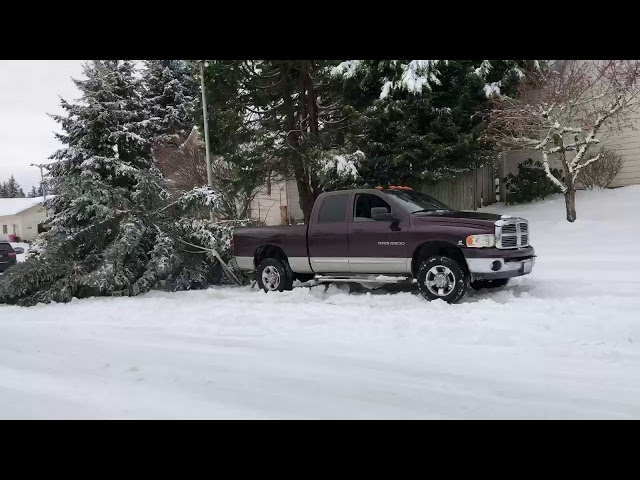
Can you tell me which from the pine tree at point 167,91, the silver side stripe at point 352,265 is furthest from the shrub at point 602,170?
the pine tree at point 167,91

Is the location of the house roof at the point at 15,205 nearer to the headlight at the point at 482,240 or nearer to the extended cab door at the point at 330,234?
the extended cab door at the point at 330,234

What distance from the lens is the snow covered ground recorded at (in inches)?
161

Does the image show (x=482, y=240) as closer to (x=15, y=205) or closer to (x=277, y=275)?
(x=277, y=275)

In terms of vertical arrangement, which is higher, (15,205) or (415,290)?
(15,205)

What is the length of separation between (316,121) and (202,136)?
185 inches

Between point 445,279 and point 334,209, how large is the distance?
8.26 ft

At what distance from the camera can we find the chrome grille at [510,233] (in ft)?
25.8

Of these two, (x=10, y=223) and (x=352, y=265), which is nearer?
(x=352, y=265)

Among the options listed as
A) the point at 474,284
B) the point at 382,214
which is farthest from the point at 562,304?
the point at 382,214

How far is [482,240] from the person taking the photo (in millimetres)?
7832

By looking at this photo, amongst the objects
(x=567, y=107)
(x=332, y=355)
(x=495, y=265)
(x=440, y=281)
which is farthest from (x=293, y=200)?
(x=332, y=355)

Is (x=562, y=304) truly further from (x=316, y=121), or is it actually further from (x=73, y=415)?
(x=316, y=121)

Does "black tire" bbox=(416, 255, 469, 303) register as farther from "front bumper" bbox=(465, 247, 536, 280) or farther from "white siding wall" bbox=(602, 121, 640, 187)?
"white siding wall" bbox=(602, 121, 640, 187)

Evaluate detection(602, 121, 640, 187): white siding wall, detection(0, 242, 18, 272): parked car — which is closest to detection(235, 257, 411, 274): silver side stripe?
detection(0, 242, 18, 272): parked car
